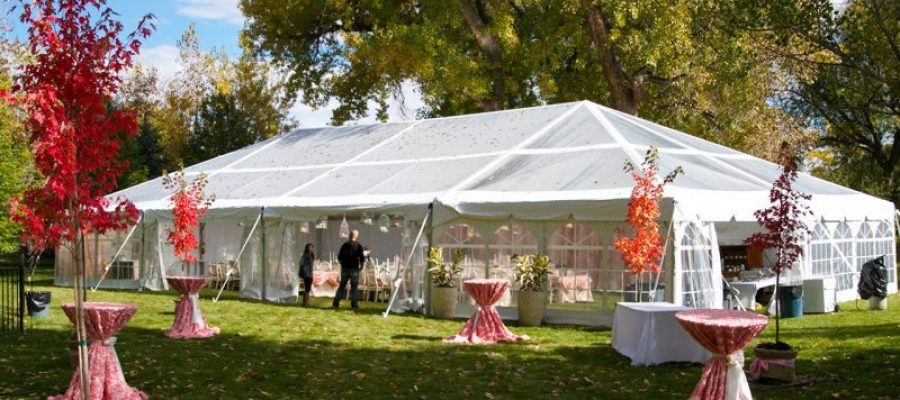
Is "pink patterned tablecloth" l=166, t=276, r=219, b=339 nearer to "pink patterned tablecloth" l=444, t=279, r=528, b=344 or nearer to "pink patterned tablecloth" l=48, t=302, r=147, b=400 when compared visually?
"pink patterned tablecloth" l=444, t=279, r=528, b=344

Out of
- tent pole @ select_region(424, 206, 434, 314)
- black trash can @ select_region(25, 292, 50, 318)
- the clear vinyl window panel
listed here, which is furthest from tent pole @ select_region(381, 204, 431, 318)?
black trash can @ select_region(25, 292, 50, 318)

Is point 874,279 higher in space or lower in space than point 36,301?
higher

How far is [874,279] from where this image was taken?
17.8 m

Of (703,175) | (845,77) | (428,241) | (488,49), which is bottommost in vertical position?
(428,241)

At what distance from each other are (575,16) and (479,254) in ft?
38.3

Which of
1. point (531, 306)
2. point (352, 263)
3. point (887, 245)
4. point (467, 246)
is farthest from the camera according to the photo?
point (887, 245)

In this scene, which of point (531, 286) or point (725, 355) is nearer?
point (725, 355)

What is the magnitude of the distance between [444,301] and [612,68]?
1189 centimetres

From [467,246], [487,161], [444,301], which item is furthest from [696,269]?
[487,161]

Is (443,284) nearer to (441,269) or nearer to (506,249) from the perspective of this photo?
(441,269)

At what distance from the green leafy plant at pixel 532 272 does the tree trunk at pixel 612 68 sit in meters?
11.2

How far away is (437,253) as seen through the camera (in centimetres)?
1717

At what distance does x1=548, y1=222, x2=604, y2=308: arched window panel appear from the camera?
16.1 meters

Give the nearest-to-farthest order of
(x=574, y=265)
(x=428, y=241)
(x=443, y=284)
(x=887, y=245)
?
1. (x=574, y=265)
2. (x=443, y=284)
3. (x=428, y=241)
4. (x=887, y=245)
